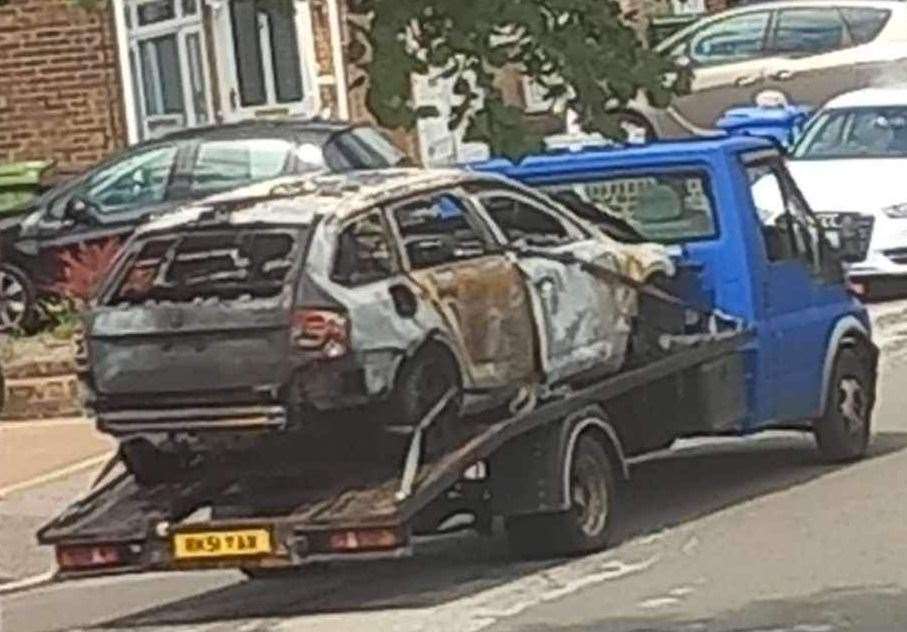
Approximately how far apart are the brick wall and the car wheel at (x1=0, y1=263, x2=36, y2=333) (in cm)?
434

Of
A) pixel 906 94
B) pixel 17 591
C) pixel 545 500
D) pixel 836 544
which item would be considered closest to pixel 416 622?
pixel 545 500

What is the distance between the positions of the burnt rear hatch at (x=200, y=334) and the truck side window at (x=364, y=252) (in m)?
0.22

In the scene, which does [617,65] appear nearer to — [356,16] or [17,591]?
[356,16]

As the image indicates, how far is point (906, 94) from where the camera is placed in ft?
80.6

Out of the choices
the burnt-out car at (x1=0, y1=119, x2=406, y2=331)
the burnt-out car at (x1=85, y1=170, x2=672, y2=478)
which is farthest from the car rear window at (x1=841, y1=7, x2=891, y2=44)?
the burnt-out car at (x1=85, y1=170, x2=672, y2=478)

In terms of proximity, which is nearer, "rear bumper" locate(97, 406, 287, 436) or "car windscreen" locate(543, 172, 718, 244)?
"rear bumper" locate(97, 406, 287, 436)

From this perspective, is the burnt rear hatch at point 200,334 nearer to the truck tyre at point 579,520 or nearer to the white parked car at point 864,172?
the truck tyre at point 579,520

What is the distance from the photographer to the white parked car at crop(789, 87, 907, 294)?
2264cm

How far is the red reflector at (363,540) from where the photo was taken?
40.7 feet

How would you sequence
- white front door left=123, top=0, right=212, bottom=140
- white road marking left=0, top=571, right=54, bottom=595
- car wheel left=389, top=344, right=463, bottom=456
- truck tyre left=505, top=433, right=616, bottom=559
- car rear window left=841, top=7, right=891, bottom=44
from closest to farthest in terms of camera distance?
1. car wheel left=389, top=344, right=463, bottom=456
2. truck tyre left=505, top=433, right=616, bottom=559
3. white road marking left=0, top=571, right=54, bottom=595
4. white front door left=123, top=0, right=212, bottom=140
5. car rear window left=841, top=7, right=891, bottom=44

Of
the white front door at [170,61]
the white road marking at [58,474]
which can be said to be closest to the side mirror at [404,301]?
the white road marking at [58,474]

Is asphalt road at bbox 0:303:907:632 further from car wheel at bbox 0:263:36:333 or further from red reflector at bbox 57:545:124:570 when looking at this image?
car wheel at bbox 0:263:36:333

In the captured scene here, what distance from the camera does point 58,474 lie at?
1789 centimetres

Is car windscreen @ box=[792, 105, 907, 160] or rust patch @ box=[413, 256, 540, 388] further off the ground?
rust patch @ box=[413, 256, 540, 388]
